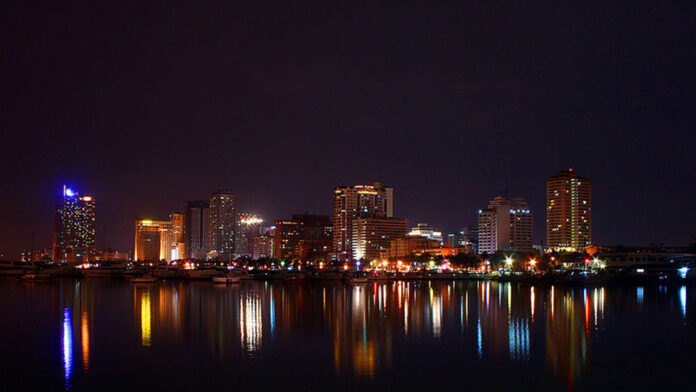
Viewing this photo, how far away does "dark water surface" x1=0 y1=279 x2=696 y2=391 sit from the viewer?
77.9ft

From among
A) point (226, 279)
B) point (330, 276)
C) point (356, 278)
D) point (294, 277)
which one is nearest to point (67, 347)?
point (226, 279)

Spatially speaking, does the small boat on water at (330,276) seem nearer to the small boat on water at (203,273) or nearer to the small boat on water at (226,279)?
the small boat on water at (203,273)

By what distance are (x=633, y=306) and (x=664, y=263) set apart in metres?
72.4

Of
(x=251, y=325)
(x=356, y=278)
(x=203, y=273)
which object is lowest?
(x=203, y=273)

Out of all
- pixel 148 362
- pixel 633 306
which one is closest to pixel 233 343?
pixel 148 362

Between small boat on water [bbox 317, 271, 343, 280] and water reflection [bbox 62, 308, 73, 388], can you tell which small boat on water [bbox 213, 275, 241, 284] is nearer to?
small boat on water [bbox 317, 271, 343, 280]

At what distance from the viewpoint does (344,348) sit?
30266mm

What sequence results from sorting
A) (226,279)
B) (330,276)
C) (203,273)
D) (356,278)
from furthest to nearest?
(203,273) < (330,276) < (356,278) < (226,279)

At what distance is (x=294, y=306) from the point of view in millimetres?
53219

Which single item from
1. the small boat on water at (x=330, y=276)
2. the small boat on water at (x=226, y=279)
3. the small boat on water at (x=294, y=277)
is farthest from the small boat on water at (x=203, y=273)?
the small boat on water at (x=330, y=276)

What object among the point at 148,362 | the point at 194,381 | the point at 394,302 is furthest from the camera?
the point at 394,302

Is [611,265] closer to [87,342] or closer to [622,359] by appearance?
[622,359]

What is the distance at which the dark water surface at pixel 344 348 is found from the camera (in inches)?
935

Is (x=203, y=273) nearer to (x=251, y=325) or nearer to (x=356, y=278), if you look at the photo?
(x=356, y=278)
